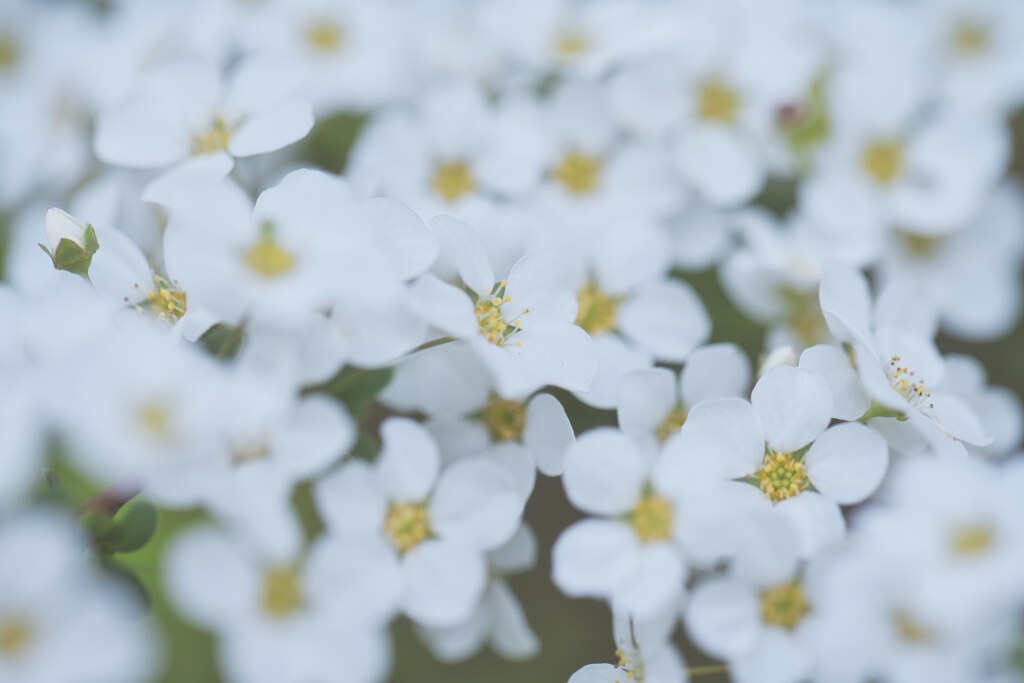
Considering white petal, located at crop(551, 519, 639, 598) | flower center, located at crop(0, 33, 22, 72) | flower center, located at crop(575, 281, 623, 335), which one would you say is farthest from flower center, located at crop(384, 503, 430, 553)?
flower center, located at crop(0, 33, 22, 72)

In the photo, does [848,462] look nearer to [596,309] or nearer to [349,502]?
[596,309]

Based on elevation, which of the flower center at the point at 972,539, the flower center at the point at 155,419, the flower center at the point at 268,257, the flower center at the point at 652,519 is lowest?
the flower center at the point at 652,519

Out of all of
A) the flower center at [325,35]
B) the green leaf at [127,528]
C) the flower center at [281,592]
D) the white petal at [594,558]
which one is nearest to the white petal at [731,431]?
the white petal at [594,558]

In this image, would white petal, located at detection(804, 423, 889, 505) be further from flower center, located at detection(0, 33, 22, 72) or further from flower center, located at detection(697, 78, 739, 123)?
flower center, located at detection(0, 33, 22, 72)

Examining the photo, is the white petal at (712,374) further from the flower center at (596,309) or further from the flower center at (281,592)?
the flower center at (281,592)

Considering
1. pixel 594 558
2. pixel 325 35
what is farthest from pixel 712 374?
pixel 325 35

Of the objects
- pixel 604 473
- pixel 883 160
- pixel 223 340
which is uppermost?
pixel 223 340
